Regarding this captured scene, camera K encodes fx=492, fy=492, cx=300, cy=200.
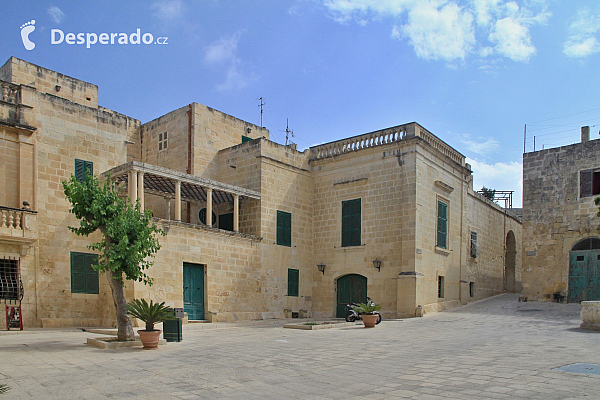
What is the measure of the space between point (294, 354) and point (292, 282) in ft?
35.7

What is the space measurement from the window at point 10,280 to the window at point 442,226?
14.8 m

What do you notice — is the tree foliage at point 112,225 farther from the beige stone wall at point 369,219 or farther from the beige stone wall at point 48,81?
the beige stone wall at point 369,219

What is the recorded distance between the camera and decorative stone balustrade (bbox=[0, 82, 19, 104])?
14711 millimetres

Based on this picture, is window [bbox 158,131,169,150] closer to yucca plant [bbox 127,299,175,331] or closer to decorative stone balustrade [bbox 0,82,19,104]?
decorative stone balustrade [bbox 0,82,19,104]

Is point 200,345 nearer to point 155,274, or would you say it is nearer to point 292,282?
Answer: point 155,274

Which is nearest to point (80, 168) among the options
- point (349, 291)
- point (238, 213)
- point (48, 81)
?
point (48, 81)

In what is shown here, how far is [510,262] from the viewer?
90.4ft

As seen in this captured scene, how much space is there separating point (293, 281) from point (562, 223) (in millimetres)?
11160

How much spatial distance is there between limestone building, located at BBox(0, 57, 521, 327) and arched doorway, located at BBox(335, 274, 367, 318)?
7cm

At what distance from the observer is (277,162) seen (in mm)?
20469

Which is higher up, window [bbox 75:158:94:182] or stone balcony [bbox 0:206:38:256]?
window [bbox 75:158:94:182]

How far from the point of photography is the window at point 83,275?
15.6m

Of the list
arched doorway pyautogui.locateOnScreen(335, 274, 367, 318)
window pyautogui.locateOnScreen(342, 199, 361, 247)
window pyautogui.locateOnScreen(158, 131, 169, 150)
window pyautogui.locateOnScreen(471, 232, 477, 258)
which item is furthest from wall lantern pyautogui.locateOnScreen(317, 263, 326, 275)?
window pyautogui.locateOnScreen(158, 131, 169, 150)

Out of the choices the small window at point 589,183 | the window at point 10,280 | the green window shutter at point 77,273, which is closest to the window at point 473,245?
the small window at point 589,183
